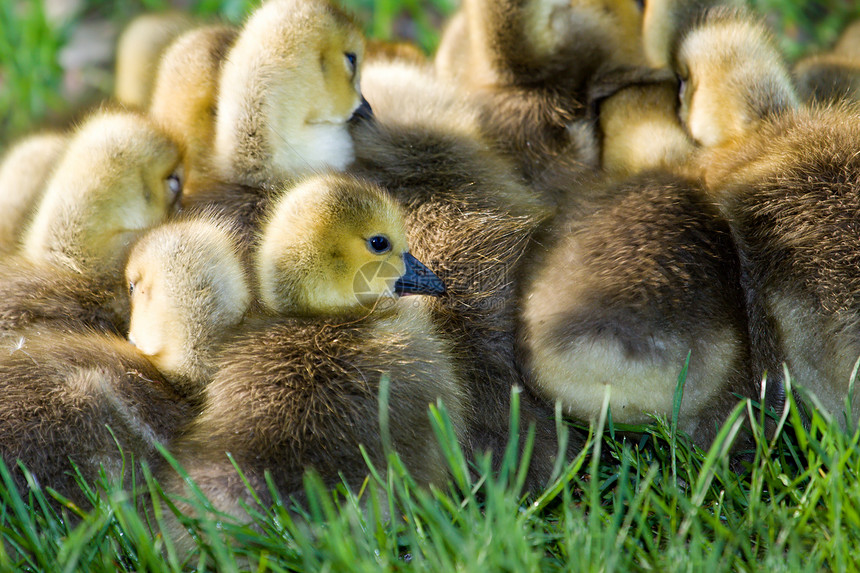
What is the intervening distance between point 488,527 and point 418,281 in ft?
2.09

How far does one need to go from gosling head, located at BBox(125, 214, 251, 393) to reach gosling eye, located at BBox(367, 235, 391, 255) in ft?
0.92

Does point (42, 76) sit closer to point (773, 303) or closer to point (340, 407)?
point (340, 407)

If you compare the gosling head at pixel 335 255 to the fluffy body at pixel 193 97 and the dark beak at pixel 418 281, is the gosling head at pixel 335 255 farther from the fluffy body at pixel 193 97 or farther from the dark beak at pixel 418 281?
the fluffy body at pixel 193 97

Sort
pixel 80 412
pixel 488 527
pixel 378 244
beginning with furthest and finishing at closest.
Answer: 1. pixel 378 244
2. pixel 80 412
3. pixel 488 527

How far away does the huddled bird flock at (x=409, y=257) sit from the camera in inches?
66.7

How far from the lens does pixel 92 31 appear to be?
3840mm

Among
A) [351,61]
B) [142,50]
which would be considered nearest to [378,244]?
[351,61]

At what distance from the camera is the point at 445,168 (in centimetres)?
210

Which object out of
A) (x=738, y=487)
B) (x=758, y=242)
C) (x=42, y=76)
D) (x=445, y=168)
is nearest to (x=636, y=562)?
(x=738, y=487)

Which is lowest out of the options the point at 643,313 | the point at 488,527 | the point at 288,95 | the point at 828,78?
the point at 488,527

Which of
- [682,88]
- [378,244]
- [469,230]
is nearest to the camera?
[378,244]

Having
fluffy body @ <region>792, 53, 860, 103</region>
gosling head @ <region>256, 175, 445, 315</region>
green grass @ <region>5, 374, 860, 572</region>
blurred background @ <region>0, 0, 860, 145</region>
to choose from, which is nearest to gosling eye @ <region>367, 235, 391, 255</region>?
gosling head @ <region>256, 175, 445, 315</region>

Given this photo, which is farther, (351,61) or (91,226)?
(351,61)

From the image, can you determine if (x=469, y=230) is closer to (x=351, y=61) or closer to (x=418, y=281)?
(x=418, y=281)
